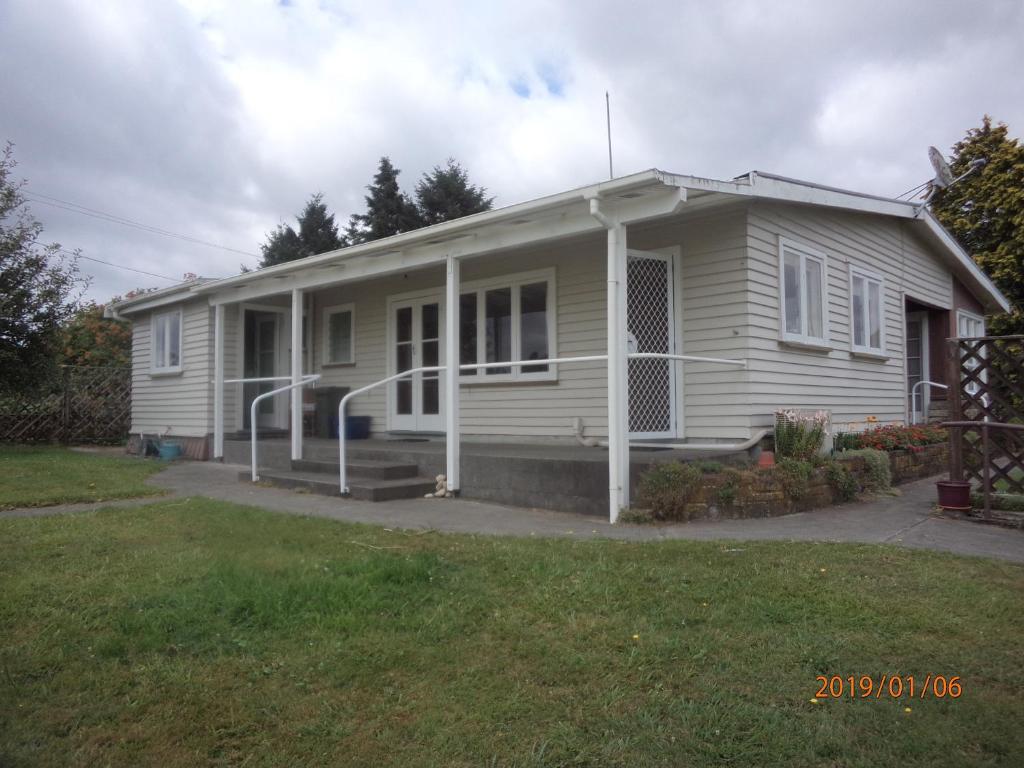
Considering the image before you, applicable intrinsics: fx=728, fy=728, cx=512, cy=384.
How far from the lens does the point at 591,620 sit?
381 cm

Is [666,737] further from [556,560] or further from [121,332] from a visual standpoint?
[121,332]

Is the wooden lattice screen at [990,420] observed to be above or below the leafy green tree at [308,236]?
below

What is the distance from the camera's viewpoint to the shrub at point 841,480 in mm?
7234

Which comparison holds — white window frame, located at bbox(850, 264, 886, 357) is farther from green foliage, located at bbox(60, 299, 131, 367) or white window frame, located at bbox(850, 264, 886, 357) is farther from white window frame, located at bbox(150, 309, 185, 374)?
green foliage, located at bbox(60, 299, 131, 367)

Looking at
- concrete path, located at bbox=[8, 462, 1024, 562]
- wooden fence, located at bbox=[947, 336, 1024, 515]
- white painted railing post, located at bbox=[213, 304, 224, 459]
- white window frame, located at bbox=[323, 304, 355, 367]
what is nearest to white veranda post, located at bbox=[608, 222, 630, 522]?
concrete path, located at bbox=[8, 462, 1024, 562]

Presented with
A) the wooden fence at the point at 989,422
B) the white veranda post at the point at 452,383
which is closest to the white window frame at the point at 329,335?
the white veranda post at the point at 452,383

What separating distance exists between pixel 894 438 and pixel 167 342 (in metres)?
12.1

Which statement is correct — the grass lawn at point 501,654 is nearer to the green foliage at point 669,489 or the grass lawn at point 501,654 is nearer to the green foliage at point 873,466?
the green foliage at point 669,489

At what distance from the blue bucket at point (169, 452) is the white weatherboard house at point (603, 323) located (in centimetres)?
21

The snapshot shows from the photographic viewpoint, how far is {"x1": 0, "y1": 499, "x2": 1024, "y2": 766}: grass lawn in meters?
2.67

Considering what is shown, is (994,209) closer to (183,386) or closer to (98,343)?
(183,386)

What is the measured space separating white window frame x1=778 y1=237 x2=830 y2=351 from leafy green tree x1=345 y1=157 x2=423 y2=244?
21.2 metres
